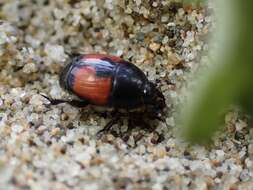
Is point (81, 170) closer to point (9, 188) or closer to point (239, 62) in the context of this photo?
point (9, 188)

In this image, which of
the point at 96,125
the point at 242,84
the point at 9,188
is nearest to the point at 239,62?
the point at 242,84

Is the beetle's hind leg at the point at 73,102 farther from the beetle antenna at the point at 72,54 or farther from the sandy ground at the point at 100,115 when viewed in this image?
the beetle antenna at the point at 72,54

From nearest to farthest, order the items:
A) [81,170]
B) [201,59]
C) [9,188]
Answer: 1. [9,188]
2. [81,170]
3. [201,59]

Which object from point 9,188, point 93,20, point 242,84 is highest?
point 242,84

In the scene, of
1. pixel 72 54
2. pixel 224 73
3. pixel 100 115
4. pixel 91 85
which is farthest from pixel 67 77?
pixel 224 73

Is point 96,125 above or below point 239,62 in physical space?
below

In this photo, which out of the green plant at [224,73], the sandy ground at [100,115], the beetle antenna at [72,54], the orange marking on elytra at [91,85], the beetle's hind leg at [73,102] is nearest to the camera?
the green plant at [224,73]

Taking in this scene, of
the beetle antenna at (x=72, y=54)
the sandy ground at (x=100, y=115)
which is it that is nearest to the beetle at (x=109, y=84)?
the sandy ground at (x=100, y=115)
